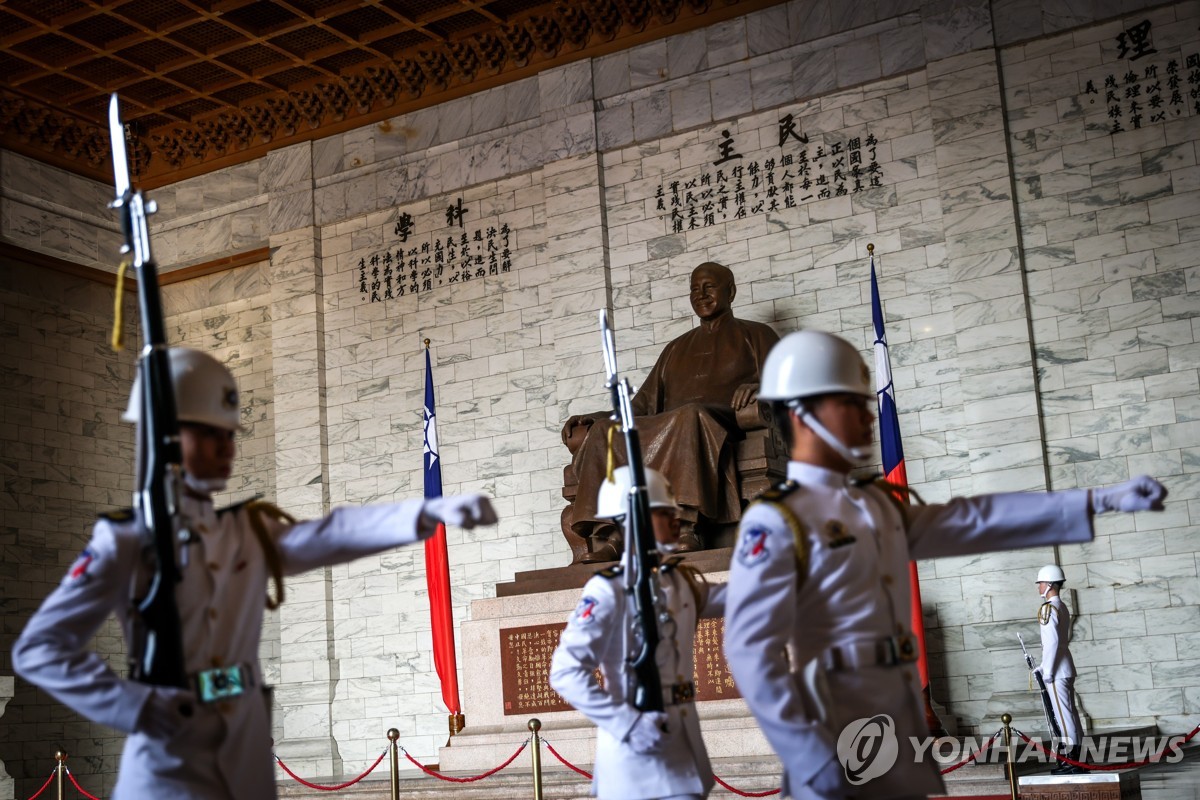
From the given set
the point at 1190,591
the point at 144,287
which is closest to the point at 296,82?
the point at 1190,591

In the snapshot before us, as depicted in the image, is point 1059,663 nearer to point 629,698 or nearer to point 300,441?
point 629,698

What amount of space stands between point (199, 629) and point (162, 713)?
211 millimetres

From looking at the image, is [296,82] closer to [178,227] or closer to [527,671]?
[178,227]

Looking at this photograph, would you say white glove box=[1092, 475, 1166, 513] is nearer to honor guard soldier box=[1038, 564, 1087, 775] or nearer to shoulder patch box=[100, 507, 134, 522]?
shoulder patch box=[100, 507, 134, 522]

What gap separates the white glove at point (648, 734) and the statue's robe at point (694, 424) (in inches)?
152

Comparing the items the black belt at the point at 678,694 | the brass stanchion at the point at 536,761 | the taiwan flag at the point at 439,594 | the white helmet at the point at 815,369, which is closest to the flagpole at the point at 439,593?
the taiwan flag at the point at 439,594

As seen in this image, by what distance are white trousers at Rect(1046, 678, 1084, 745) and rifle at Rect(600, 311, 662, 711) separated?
4657 mm

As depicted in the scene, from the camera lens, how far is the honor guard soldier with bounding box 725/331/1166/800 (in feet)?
7.99

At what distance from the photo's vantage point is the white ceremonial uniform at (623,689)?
349 centimetres

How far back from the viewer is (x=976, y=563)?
8.63 metres

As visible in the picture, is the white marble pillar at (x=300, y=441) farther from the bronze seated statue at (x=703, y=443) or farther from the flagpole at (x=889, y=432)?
the flagpole at (x=889, y=432)

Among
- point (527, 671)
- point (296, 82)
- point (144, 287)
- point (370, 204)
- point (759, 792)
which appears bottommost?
point (759, 792)

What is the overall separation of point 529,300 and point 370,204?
188 cm

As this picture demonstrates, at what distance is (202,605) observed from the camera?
2.48 metres
